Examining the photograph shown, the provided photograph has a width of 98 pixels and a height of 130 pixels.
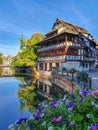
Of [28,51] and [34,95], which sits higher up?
[28,51]

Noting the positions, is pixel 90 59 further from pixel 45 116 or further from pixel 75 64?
pixel 45 116

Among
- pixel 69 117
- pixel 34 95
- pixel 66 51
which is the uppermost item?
pixel 66 51

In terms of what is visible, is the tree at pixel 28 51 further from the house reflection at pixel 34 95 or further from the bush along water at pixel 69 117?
the bush along water at pixel 69 117

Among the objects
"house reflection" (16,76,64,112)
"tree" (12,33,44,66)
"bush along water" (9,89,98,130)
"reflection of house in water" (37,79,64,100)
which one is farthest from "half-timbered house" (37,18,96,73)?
"bush along water" (9,89,98,130)

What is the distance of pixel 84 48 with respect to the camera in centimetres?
3091

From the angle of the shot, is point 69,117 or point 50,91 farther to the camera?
point 50,91

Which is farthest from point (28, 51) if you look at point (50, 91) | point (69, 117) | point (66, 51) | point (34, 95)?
point (69, 117)

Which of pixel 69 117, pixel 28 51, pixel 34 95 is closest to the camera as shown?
pixel 69 117

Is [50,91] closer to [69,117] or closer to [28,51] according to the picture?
[69,117]

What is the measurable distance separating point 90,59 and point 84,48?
5011mm

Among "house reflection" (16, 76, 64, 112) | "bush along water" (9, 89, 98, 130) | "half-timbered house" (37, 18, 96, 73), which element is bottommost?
"house reflection" (16, 76, 64, 112)

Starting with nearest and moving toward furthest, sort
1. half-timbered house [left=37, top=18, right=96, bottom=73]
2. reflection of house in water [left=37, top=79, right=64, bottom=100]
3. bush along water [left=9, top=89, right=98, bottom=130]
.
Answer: bush along water [left=9, top=89, right=98, bottom=130], reflection of house in water [left=37, top=79, right=64, bottom=100], half-timbered house [left=37, top=18, right=96, bottom=73]

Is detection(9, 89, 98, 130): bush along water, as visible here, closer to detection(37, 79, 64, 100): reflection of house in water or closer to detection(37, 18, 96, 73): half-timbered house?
detection(37, 79, 64, 100): reflection of house in water

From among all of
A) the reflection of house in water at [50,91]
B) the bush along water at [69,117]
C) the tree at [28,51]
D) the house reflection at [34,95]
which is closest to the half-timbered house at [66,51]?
the tree at [28,51]
